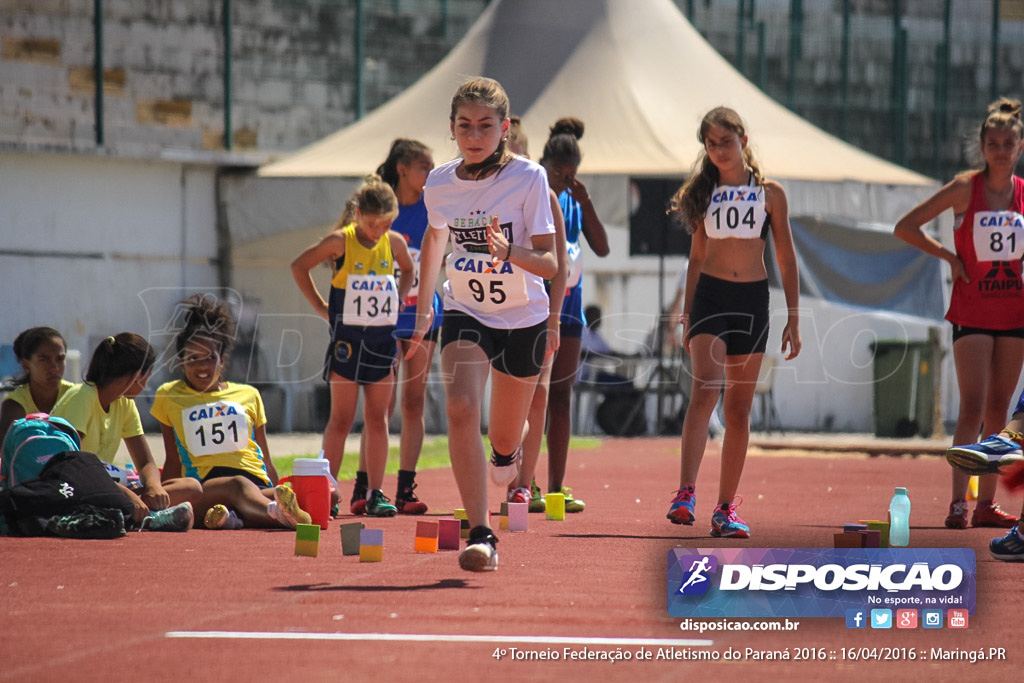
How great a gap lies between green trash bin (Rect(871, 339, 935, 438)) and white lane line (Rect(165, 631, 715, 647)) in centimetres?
1408

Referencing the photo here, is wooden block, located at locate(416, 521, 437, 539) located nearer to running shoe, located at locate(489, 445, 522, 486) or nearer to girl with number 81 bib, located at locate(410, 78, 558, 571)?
running shoe, located at locate(489, 445, 522, 486)

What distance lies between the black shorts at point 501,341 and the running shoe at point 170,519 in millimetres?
2114

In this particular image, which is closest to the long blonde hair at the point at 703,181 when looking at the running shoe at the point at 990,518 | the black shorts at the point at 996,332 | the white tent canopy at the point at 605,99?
the black shorts at the point at 996,332

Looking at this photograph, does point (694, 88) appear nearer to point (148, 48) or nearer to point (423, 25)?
point (423, 25)

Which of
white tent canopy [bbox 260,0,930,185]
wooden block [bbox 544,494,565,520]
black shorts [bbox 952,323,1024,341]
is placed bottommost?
wooden block [bbox 544,494,565,520]

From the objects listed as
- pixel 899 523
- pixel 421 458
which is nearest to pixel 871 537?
pixel 899 523

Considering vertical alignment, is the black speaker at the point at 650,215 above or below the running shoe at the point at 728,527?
above

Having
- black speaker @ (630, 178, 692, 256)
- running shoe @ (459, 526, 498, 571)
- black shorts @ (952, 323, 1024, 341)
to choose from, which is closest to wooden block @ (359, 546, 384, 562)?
running shoe @ (459, 526, 498, 571)

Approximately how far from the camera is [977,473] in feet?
18.5

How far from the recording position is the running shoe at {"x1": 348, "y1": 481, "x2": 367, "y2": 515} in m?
8.12

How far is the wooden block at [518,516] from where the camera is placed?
7148 mm

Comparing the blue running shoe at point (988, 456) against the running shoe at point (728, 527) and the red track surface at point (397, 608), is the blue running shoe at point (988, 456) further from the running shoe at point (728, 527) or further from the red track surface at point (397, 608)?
the running shoe at point (728, 527)

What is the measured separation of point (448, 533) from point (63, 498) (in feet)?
5.95

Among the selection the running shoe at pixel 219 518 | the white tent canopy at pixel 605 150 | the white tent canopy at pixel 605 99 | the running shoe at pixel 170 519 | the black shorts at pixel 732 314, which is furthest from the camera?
the white tent canopy at pixel 605 150
